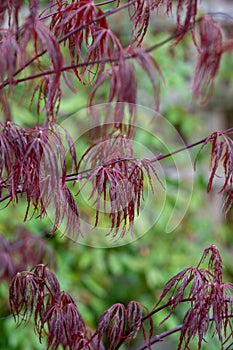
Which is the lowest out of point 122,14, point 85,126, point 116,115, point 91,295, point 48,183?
point 91,295

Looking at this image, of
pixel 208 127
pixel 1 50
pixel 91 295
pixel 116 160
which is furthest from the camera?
pixel 208 127

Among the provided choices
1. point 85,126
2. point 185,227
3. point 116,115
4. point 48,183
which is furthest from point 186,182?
point 48,183

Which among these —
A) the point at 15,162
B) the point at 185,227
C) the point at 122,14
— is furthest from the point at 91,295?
the point at 15,162

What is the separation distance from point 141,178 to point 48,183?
18cm

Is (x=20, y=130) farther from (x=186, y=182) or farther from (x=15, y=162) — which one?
(x=186, y=182)

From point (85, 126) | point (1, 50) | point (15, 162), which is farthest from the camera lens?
point (85, 126)

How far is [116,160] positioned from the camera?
1175 millimetres

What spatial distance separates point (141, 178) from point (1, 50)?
0.36m

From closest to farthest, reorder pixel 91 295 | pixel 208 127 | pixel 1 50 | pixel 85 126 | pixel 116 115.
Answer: pixel 1 50 → pixel 116 115 → pixel 85 126 → pixel 91 295 → pixel 208 127

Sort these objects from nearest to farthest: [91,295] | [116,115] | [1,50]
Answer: [1,50], [116,115], [91,295]

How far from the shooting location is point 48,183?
1.08 meters

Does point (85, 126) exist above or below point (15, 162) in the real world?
above

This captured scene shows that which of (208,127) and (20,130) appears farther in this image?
(208,127)

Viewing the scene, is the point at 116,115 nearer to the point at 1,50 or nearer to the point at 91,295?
the point at 1,50
